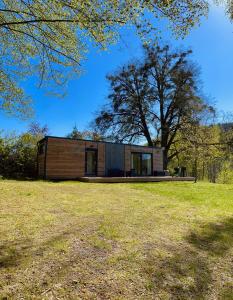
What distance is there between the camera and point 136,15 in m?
4.91

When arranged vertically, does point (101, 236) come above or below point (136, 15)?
below

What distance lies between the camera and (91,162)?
681 inches

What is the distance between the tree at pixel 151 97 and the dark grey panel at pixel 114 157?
5.63 metres

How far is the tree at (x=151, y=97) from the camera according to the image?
939 inches

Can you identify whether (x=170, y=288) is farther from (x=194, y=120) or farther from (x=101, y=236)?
(x=194, y=120)

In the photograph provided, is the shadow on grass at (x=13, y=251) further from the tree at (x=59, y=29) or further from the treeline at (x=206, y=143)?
the treeline at (x=206, y=143)

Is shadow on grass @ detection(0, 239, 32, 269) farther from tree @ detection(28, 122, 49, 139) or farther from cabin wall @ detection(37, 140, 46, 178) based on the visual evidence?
tree @ detection(28, 122, 49, 139)

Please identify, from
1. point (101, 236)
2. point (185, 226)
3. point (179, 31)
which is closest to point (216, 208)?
point (185, 226)

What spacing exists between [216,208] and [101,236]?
4231 mm

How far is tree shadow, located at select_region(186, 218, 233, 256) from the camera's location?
3893 mm

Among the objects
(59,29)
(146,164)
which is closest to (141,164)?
(146,164)

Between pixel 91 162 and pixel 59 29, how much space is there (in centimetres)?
1184

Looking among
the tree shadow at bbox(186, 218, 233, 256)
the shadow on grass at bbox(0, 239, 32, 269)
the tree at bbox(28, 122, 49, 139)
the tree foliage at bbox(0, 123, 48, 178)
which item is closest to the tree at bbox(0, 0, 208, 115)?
the shadow on grass at bbox(0, 239, 32, 269)

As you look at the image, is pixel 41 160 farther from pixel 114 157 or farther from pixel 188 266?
pixel 188 266
